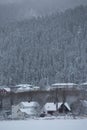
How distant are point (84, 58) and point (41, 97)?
6197cm

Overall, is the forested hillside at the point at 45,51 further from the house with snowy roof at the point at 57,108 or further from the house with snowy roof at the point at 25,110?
the house with snowy roof at the point at 57,108

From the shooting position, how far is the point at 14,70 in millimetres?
129000

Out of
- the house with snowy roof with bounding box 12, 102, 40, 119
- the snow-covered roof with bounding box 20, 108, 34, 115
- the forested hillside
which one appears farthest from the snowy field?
the forested hillside

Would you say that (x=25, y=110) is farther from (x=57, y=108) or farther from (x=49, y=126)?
(x=49, y=126)

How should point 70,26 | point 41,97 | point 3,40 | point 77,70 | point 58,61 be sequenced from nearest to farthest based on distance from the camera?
point 41,97 < point 77,70 < point 58,61 < point 3,40 < point 70,26

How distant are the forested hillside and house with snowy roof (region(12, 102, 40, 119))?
51510 millimetres

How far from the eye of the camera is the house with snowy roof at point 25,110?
55916mm

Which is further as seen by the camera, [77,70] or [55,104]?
[77,70]

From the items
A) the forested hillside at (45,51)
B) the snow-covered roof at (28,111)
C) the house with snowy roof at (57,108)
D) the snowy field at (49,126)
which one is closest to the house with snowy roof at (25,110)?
the snow-covered roof at (28,111)

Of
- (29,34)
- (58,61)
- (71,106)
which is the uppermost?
(29,34)

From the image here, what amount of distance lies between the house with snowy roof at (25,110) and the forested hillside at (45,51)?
5151 centimetres

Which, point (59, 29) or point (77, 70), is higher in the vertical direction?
point (59, 29)

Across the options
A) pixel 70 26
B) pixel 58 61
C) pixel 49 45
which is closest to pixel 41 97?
pixel 58 61

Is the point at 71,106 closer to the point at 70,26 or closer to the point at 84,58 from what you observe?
the point at 84,58
